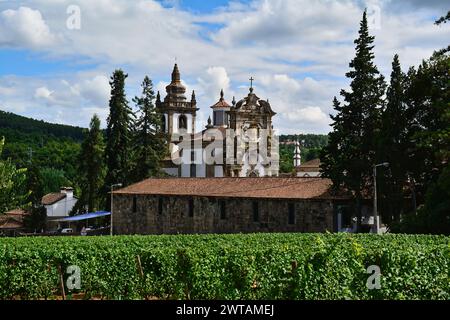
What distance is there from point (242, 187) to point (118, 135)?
16.8 m

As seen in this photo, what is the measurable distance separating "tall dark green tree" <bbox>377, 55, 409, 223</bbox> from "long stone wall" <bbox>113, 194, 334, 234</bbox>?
13.0 ft

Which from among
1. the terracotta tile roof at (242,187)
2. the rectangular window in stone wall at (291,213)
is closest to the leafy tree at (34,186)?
the terracotta tile roof at (242,187)

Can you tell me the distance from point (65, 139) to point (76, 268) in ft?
383

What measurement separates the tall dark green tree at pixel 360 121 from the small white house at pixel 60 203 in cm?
4529

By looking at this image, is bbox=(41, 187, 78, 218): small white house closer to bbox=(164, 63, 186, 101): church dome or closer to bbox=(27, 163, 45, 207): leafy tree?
bbox=(27, 163, 45, 207): leafy tree

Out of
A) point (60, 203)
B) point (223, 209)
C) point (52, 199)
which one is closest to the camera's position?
point (223, 209)

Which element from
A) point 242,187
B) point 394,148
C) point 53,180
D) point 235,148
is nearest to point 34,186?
point 235,148

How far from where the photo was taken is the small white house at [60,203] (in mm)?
76125

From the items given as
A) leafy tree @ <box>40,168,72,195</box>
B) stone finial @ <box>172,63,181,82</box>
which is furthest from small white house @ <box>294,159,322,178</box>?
leafy tree @ <box>40,168,72,195</box>

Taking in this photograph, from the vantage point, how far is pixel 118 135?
57719mm

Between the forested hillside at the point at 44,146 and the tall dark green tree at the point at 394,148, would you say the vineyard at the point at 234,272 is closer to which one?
the tall dark green tree at the point at 394,148

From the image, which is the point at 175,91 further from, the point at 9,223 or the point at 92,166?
the point at 9,223

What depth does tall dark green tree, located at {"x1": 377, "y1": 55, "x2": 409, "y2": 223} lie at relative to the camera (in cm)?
3581
